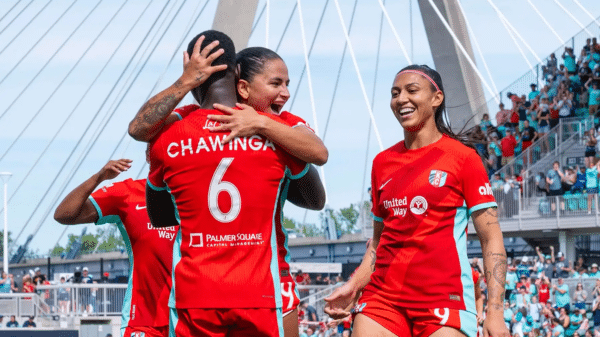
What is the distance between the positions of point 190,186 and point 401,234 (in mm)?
1305

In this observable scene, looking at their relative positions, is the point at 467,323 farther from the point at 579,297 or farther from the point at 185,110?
the point at 579,297

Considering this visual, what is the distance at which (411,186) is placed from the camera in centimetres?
495

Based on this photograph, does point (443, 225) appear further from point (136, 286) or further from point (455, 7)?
point (455, 7)

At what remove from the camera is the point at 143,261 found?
19.1 feet

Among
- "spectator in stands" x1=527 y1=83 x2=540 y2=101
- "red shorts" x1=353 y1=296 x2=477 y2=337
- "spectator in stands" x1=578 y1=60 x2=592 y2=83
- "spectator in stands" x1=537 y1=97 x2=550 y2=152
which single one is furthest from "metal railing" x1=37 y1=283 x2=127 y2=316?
"red shorts" x1=353 y1=296 x2=477 y2=337

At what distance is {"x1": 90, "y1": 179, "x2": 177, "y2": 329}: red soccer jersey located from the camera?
19.0ft

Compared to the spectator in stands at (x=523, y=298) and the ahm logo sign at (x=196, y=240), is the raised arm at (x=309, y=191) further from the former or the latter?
the spectator in stands at (x=523, y=298)

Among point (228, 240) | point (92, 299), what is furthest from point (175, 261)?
point (92, 299)

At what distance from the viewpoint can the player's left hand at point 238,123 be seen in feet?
13.3

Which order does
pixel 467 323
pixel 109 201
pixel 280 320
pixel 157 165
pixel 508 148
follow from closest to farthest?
pixel 280 320
pixel 157 165
pixel 467 323
pixel 109 201
pixel 508 148

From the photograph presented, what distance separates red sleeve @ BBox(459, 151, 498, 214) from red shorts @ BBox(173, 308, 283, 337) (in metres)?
1.28

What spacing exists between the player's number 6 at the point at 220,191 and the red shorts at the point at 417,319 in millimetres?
1221

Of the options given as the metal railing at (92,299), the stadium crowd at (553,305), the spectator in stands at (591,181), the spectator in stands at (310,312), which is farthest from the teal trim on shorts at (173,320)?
the spectator in stands at (591,181)

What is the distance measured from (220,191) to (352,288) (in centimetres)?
144
